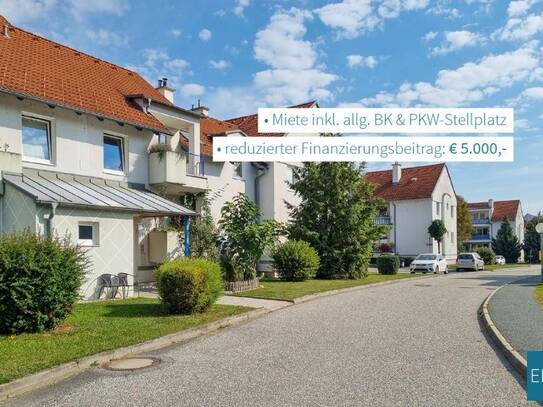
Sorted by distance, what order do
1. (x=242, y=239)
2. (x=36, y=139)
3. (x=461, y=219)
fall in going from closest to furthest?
(x=36, y=139) < (x=242, y=239) < (x=461, y=219)

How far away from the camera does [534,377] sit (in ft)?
22.4

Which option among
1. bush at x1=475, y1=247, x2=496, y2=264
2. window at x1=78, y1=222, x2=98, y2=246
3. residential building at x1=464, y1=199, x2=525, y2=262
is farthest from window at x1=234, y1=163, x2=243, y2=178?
residential building at x1=464, y1=199, x2=525, y2=262

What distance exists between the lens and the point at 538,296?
56.2ft

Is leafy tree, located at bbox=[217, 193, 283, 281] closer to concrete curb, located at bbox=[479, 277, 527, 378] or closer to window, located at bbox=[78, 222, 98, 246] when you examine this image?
window, located at bbox=[78, 222, 98, 246]

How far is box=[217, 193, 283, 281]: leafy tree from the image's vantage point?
1833 cm

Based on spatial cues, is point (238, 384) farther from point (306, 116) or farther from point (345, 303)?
point (306, 116)

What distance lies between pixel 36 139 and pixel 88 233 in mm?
3425

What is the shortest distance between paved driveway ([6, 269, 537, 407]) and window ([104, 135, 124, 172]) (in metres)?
8.83

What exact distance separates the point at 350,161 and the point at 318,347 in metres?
19.4

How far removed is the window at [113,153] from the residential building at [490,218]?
76.4 meters

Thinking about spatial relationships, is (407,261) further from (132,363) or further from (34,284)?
(132,363)

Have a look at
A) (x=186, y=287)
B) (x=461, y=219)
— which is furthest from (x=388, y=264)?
(x=461, y=219)

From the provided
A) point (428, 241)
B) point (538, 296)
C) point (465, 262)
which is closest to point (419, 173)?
point (428, 241)

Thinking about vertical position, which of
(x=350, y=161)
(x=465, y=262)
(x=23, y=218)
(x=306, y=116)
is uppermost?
(x=306, y=116)
